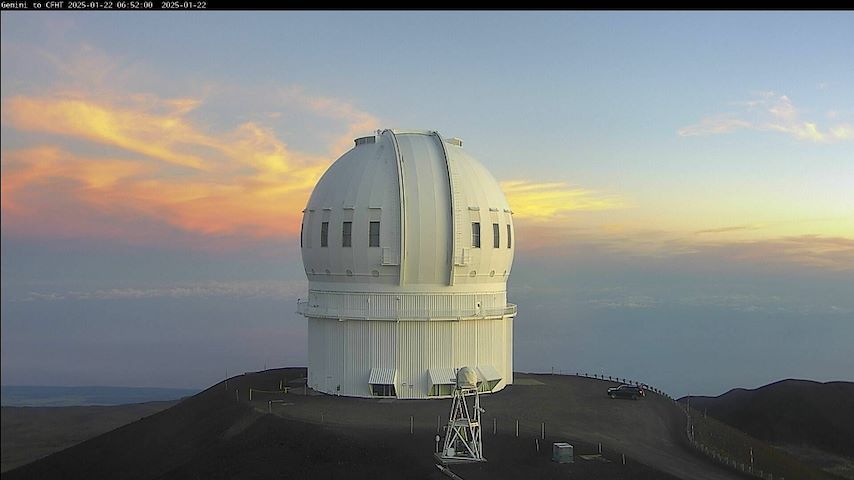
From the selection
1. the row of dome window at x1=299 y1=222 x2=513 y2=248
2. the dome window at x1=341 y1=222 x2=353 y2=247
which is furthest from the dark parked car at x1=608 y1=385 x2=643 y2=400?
the dome window at x1=341 y1=222 x2=353 y2=247

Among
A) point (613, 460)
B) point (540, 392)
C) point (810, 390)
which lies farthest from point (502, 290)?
point (810, 390)

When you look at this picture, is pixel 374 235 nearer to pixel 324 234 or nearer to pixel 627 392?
pixel 324 234

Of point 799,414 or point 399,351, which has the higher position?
point 399,351

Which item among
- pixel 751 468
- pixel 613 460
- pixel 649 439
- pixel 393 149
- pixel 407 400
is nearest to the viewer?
pixel 613 460

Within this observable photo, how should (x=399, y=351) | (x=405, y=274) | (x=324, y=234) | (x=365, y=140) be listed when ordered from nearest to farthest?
(x=405, y=274), (x=399, y=351), (x=324, y=234), (x=365, y=140)

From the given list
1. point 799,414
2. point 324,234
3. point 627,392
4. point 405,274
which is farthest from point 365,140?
point 799,414

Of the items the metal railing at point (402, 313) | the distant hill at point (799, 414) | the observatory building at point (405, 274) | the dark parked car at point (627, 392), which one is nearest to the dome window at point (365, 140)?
the observatory building at point (405, 274)

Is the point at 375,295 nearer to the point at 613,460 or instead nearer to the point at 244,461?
the point at 244,461
